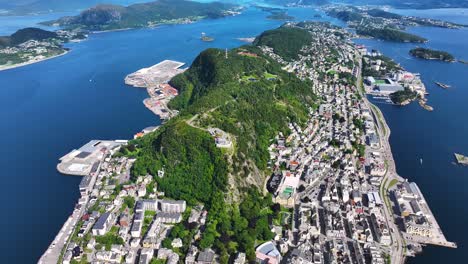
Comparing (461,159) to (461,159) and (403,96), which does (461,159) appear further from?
(403,96)

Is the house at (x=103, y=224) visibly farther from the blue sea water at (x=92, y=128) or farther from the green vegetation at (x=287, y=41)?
the green vegetation at (x=287, y=41)

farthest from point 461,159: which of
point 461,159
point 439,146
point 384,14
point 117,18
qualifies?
point 117,18

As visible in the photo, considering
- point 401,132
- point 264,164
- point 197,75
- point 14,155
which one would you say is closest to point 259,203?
point 264,164

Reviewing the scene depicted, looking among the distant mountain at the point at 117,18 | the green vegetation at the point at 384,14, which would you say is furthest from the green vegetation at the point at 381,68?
the distant mountain at the point at 117,18

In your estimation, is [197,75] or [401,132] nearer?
[401,132]

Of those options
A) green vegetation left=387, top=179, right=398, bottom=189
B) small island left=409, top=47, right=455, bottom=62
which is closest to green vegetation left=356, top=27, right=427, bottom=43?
small island left=409, top=47, right=455, bottom=62

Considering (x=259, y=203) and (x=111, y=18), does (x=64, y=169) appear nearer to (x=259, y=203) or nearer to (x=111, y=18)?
(x=259, y=203)
